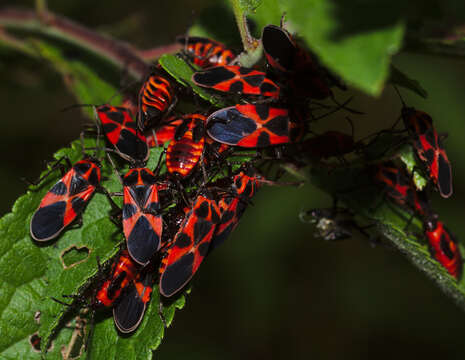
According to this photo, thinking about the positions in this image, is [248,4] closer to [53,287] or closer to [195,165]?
[195,165]

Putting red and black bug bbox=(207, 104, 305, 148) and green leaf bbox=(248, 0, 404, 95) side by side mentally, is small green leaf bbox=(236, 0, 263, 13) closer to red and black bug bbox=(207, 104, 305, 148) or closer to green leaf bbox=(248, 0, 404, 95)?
red and black bug bbox=(207, 104, 305, 148)

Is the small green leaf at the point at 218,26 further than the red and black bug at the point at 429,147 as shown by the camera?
Yes

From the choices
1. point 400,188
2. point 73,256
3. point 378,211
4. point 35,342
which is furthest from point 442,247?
point 35,342

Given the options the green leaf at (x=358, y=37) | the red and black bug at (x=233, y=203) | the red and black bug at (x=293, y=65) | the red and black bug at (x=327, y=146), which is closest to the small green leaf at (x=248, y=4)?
the red and black bug at (x=293, y=65)

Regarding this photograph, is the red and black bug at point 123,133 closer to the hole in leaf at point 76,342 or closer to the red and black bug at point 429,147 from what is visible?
the hole in leaf at point 76,342

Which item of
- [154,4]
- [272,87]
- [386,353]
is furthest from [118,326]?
[154,4]

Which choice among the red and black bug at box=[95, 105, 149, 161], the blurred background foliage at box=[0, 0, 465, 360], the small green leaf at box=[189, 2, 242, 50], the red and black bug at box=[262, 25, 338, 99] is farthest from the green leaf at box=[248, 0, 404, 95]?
the blurred background foliage at box=[0, 0, 465, 360]
